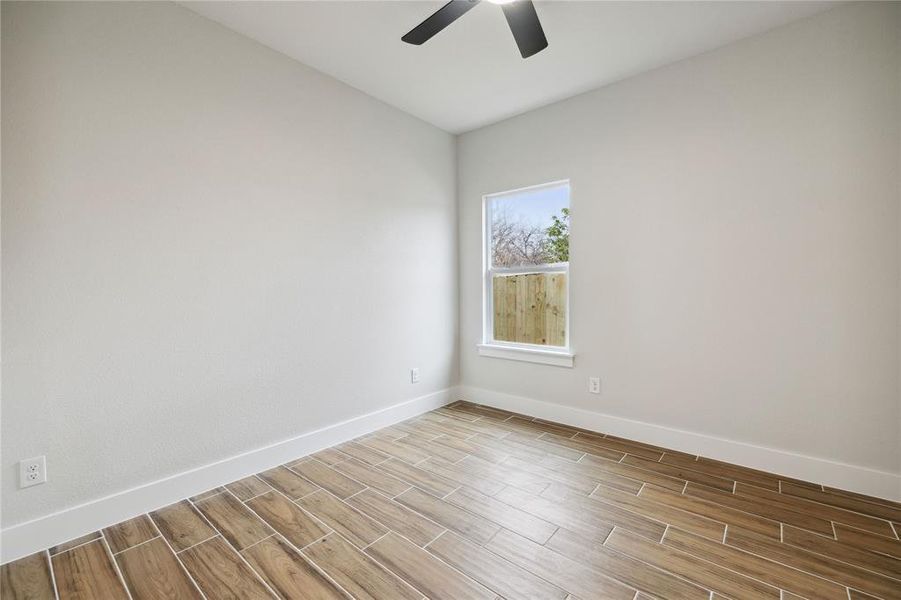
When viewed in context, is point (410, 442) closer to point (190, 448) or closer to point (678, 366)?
point (190, 448)

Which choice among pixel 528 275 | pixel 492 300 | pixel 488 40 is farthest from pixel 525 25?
pixel 492 300

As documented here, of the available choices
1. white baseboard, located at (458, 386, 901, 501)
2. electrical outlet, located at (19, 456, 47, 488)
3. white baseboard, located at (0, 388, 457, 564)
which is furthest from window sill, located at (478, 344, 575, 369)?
electrical outlet, located at (19, 456, 47, 488)

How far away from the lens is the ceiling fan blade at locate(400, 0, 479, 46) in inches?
69.2

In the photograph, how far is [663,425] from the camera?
2.74m

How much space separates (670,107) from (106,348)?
3545 mm

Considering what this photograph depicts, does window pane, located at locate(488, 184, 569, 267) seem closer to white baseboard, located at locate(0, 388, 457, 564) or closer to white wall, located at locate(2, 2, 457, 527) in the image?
white wall, located at locate(2, 2, 457, 527)

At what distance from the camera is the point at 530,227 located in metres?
3.47

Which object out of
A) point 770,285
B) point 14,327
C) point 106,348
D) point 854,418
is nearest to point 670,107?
point 770,285

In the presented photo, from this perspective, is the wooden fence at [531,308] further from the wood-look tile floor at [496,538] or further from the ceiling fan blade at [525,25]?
the ceiling fan blade at [525,25]

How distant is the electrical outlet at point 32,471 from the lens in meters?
1.67

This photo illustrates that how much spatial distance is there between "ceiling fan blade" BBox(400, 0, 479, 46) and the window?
1.64 meters

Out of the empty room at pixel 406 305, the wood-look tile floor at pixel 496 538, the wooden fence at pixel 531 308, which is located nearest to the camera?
the wood-look tile floor at pixel 496 538

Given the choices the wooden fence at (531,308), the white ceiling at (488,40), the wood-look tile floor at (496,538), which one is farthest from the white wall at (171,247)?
the wooden fence at (531,308)

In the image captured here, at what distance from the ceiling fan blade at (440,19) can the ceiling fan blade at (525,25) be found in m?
0.18
